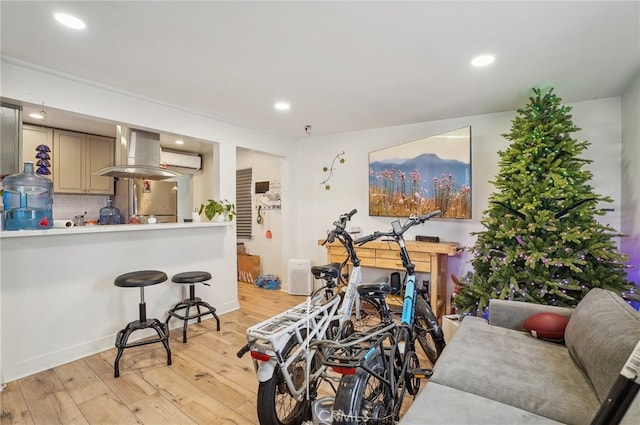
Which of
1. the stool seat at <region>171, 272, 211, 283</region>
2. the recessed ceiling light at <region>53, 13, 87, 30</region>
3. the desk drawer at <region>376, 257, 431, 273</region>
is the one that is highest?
the recessed ceiling light at <region>53, 13, 87, 30</region>

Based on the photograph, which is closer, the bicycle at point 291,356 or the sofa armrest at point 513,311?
the bicycle at point 291,356

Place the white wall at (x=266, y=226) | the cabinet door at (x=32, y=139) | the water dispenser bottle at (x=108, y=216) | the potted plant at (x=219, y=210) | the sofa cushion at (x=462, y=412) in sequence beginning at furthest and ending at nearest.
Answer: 1. the white wall at (x=266, y=226)
2. the water dispenser bottle at (x=108, y=216)
3. the cabinet door at (x=32, y=139)
4. the potted plant at (x=219, y=210)
5. the sofa cushion at (x=462, y=412)

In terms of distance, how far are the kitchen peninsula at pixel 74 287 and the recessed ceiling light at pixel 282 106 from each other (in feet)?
5.12

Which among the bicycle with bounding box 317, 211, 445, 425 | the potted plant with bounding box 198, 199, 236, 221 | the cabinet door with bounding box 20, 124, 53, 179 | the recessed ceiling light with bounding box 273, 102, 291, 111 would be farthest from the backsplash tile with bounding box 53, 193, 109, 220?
the bicycle with bounding box 317, 211, 445, 425

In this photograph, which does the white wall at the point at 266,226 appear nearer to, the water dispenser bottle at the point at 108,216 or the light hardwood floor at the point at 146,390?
the water dispenser bottle at the point at 108,216

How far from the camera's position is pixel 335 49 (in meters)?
2.02

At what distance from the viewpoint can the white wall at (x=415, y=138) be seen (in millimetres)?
2873

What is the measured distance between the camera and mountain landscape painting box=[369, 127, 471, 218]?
10.3 ft

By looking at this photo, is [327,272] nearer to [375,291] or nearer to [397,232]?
[375,291]

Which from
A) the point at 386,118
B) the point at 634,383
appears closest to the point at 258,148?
the point at 386,118

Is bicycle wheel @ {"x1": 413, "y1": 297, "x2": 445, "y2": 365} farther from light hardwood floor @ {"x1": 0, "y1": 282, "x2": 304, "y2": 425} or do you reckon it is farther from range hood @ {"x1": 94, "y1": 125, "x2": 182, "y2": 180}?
range hood @ {"x1": 94, "y1": 125, "x2": 182, "y2": 180}

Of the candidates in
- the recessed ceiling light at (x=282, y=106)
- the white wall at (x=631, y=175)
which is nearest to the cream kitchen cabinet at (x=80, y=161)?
the recessed ceiling light at (x=282, y=106)

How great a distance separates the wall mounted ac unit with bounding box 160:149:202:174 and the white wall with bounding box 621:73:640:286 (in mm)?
5722

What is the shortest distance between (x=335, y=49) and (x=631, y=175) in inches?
109
